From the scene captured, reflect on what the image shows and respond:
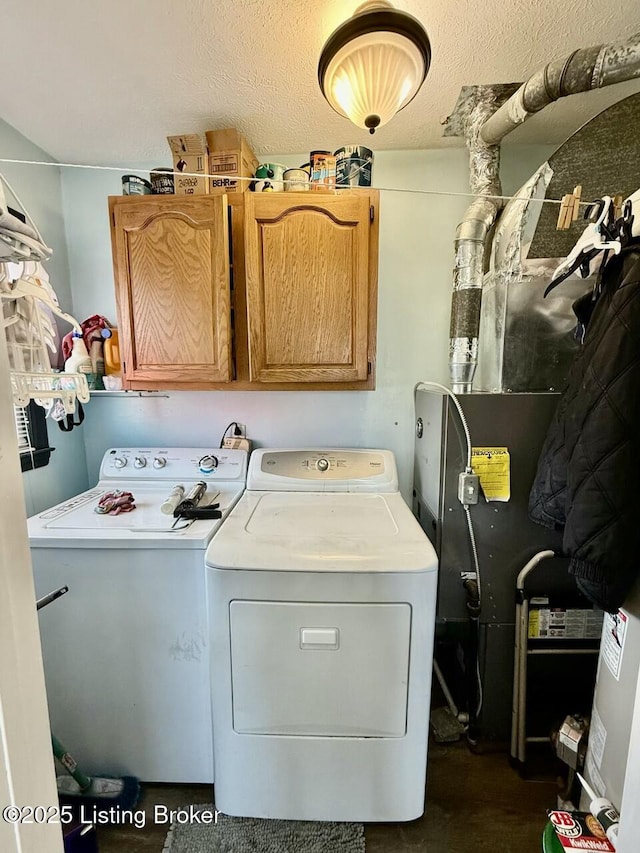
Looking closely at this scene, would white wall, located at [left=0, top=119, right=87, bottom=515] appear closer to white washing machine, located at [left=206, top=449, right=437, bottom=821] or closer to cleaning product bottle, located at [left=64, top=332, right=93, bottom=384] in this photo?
cleaning product bottle, located at [left=64, top=332, right=93, bottom=384]

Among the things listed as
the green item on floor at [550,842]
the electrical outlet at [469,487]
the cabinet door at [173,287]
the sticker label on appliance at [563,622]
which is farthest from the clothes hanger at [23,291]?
the sticker label on appliance at [563,622]

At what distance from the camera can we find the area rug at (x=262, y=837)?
45.9 inches

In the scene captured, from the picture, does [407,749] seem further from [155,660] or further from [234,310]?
[234,310]

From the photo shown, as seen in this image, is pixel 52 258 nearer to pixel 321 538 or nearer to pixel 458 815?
pixel 321 538

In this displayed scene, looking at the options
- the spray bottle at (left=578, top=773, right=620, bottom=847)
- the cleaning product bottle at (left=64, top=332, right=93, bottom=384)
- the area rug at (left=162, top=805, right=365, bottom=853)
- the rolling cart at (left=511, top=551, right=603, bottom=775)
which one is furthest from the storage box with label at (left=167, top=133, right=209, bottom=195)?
the area rug at (left=162, top=805, right=365, bottom=853)

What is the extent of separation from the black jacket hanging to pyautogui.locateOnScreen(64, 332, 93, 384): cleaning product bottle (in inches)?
76.5

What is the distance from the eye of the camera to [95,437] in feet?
6.73

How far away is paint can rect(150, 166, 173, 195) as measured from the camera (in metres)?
1.54

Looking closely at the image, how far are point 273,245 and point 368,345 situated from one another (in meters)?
0.58

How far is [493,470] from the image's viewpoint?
133 cm

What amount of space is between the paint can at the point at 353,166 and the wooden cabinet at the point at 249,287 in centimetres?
7

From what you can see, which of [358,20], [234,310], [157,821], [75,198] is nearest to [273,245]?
[234,310]

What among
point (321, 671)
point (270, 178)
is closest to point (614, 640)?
point (321, 671)

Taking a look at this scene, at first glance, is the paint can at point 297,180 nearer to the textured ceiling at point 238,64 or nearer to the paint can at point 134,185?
the textured ceiling at point 238,64
